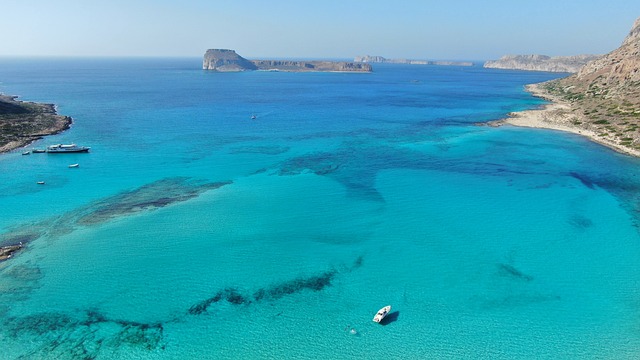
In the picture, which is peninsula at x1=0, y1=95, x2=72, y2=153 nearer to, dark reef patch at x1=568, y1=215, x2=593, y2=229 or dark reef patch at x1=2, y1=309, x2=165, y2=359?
dark reef patch at x1=2, y1=309, x2=165, y2=359

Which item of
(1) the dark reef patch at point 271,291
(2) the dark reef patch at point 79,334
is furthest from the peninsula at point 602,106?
(2) the dark reef patch at point 79,334

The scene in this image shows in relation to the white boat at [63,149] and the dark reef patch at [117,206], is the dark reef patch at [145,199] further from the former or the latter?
the white boat at [63,149]

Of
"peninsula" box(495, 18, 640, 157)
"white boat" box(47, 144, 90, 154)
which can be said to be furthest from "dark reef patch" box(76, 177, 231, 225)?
"peninsula" box(495, 18, 640, 157)

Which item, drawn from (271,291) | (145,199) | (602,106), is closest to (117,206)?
(145,199)

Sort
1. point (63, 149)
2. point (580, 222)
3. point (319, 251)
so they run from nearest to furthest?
point (319, 251), point (580, 222), point (63, 149)

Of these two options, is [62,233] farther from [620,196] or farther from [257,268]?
[620,196]

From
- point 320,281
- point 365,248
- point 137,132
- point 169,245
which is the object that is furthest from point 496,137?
point 137,132

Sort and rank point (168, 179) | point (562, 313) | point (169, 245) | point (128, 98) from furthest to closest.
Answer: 1. point (128, 98)
2. point (168, 179)
3. point (169, 245)
4. point (562, 313)

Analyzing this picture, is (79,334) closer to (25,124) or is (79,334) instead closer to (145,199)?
(145,199)
